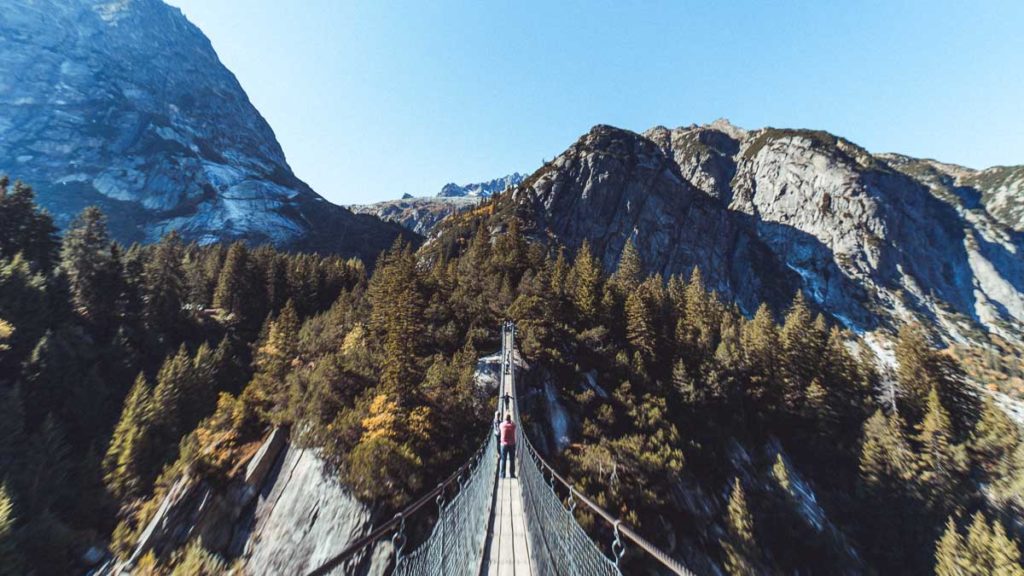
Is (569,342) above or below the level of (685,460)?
above

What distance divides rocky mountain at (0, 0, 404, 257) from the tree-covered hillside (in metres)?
97.8

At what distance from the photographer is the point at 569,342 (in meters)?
30.1

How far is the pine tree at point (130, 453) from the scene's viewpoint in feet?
81.5

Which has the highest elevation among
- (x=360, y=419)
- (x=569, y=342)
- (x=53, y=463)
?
(x=569, y=342)

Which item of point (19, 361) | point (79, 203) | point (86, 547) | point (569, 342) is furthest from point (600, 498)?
point (79, 203)

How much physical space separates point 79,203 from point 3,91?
6072cm

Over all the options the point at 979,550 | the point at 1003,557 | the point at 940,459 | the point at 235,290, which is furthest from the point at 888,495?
the point at 235,290

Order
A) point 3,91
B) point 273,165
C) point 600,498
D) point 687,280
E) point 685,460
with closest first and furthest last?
1. point 600,498
2. point 685,460
3. point 687,280
4. point 3,91
5. point 273,165

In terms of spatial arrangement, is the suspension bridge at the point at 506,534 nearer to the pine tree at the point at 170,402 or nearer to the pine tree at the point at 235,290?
the pine tree at the point at 170,402

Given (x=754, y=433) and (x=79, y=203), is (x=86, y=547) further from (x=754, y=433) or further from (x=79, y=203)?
(x=79, y=203)

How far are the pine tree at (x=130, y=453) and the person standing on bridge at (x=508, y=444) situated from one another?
2735cm

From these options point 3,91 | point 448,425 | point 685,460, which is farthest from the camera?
point 3,91

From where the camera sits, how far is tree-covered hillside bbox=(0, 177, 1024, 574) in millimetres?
21016

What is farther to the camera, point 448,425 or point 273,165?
point 273,165
